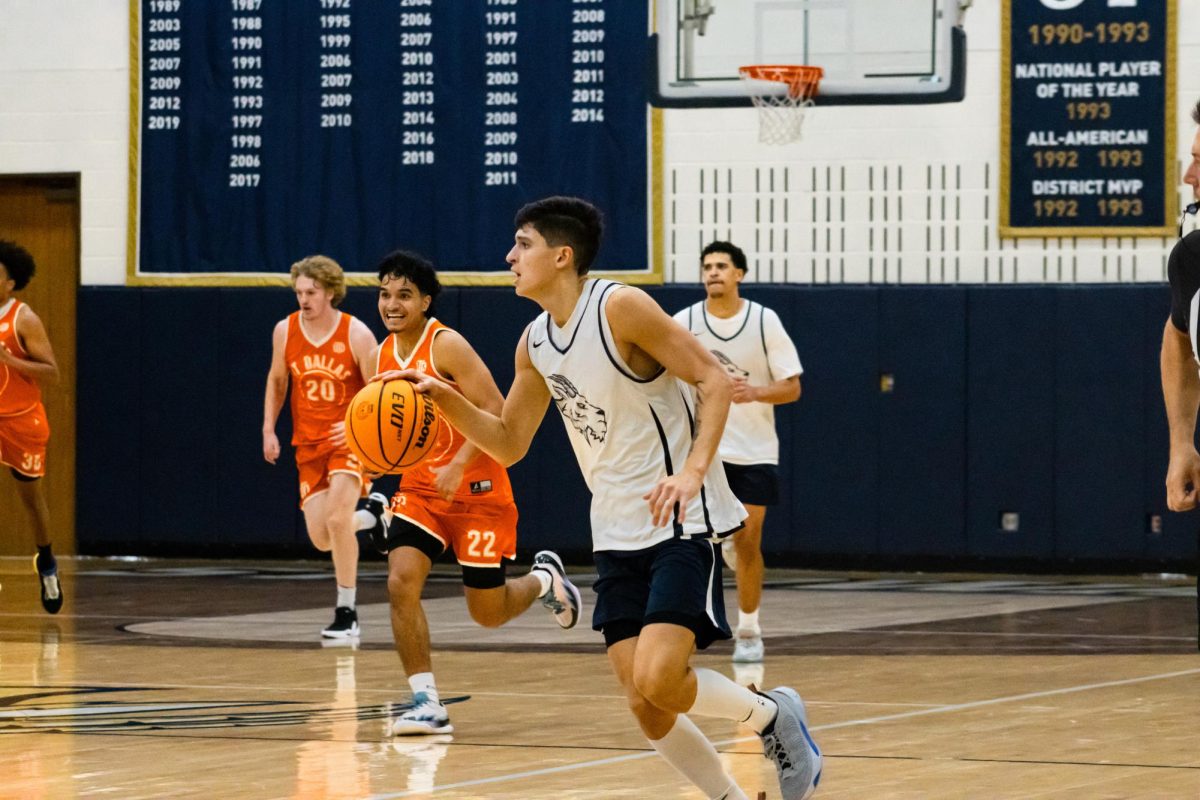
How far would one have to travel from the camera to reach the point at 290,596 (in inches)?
513

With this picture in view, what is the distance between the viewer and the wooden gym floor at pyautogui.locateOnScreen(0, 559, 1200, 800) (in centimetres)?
609

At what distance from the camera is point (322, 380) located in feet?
34.2

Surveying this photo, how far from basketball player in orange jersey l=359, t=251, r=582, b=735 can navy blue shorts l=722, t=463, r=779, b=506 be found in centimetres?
208

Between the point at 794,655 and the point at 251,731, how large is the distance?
3.25 meters

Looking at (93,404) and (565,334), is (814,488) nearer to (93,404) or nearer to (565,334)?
(93,404)

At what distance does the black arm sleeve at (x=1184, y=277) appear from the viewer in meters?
4.71

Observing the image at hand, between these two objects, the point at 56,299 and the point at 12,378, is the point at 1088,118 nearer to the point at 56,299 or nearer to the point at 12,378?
the point at 12,378

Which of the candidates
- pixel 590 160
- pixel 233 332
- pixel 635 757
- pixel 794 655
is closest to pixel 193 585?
pixel 233 332

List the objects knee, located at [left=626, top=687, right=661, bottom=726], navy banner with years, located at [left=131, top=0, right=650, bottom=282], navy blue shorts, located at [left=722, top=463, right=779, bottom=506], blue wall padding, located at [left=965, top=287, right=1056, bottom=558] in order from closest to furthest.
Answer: knee, located at [left=626, top=687, right=661, bottom=726], navy blue shorts, located at [left=722, top=463, right=779, bottom=506], blue wall padding, located at [left=965, top=287, right=1056, bottom=558], navy banner with years, located at [left=131, top=0, right=650, bottom=282]

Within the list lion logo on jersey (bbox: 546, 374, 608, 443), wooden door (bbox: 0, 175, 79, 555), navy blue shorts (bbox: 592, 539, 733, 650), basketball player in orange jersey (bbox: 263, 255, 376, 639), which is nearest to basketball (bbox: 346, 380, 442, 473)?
lion logo on jersey (bbox: 546, 374, 608, 443)

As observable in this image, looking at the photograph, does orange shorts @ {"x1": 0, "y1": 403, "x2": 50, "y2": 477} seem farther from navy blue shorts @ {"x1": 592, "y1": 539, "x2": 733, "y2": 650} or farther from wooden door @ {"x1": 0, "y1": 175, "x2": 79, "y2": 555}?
navy blue shorts @ {"x1": 592, "y1": 539, "x2": 733, "y2": 650}

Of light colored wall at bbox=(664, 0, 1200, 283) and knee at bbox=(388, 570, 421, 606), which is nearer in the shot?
knee at bbox=(388, 570, 421, 606)

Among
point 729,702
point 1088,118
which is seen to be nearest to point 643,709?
point 729,702

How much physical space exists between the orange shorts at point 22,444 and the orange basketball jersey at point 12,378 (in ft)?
0.17
